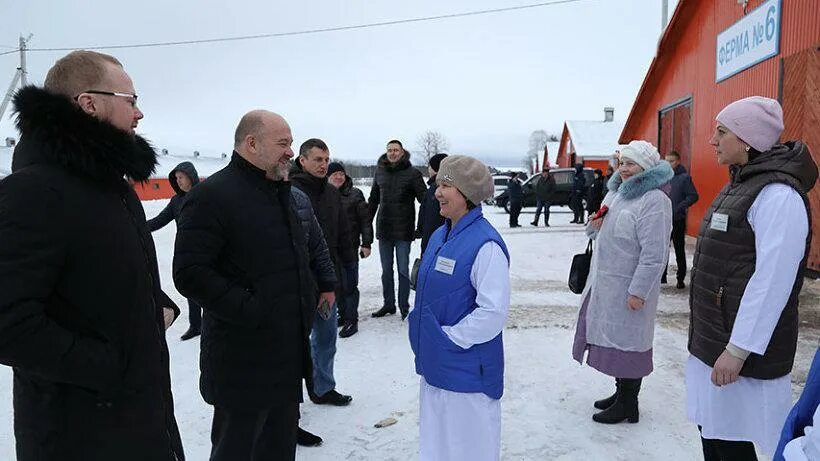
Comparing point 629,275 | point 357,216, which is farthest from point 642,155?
point 357,216

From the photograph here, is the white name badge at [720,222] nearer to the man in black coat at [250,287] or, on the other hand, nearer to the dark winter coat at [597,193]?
the man in black coat at [250,287]

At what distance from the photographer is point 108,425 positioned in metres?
1.66

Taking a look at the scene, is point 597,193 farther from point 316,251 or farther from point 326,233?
point 316,251

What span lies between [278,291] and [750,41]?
10.9 m

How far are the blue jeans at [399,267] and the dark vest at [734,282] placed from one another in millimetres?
3990

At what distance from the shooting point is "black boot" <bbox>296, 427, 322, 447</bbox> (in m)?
3.40

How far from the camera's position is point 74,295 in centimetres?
160

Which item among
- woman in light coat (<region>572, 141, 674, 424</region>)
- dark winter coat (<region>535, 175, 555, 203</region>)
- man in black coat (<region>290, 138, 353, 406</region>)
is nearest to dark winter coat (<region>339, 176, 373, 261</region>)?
man in black coat (<region>290, 138, 353, 406</region>)

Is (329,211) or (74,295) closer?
(74,295)

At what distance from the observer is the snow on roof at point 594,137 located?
112 feet

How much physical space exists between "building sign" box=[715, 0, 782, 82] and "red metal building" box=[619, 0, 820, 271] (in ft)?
0.06

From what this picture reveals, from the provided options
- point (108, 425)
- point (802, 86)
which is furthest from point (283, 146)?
point (802, 86)

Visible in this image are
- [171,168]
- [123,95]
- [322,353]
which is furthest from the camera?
[171,168]

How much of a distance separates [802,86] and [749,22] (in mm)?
2683
